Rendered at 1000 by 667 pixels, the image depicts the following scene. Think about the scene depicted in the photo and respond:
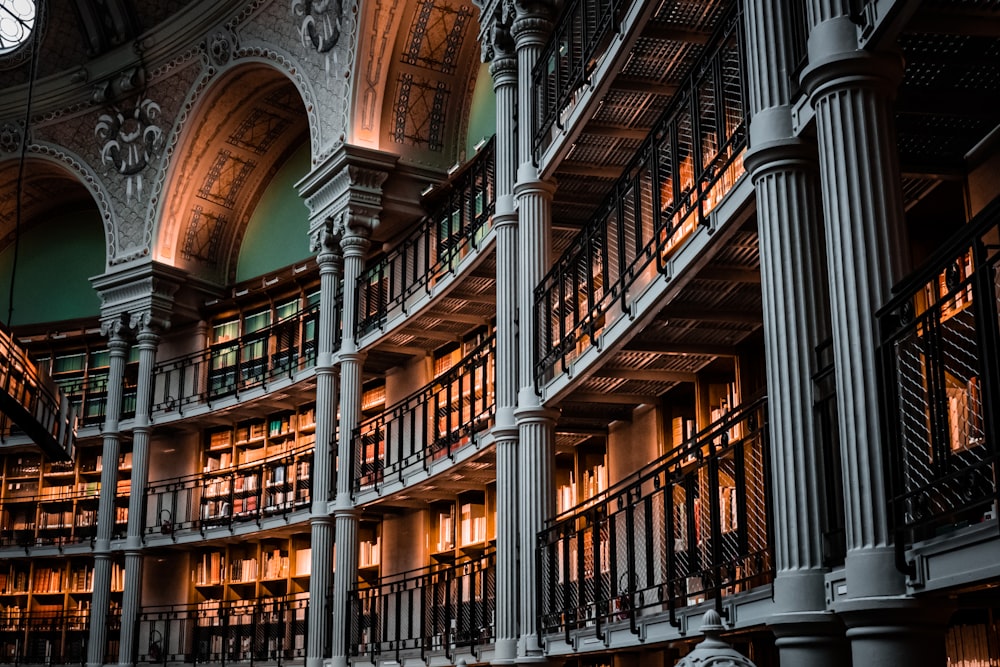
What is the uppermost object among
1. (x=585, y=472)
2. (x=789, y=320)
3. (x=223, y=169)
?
(x=223, y=169)

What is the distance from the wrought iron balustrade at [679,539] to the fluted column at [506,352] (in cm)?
41

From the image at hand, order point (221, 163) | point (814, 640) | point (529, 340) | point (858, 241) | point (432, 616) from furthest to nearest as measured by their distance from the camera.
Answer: point (221, 163), point (432, 616), point (529, 340), point (814, 640), point (858, 241)

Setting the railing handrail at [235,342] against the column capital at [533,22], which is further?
the railing handrail at [235,342]

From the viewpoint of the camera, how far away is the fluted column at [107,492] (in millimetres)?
15703

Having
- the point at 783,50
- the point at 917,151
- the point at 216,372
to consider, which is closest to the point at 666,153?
the point at 917,151

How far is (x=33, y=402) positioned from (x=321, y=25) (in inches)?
226

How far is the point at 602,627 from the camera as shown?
739 centimetres

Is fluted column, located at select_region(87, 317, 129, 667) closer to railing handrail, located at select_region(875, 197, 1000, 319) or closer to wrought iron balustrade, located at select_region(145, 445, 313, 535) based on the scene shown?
wrought iron balustrade, located at select_region(145, 445, 313, 535)

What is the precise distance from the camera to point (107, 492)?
1620 cm

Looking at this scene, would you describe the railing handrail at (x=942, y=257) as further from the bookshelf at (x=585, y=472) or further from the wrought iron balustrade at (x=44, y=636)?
the wrought iron balustrade at (x=44, y=636)

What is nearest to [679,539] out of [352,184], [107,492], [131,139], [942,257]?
[942,257]

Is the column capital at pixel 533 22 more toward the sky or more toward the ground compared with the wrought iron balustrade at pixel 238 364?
more toward the sky

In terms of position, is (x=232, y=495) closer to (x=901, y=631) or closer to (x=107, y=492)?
(x=107, y=492)

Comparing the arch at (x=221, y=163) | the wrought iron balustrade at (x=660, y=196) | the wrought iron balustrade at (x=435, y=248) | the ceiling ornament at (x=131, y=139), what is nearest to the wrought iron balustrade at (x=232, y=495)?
the wrought iron balustrade at (x=435, y=248)
